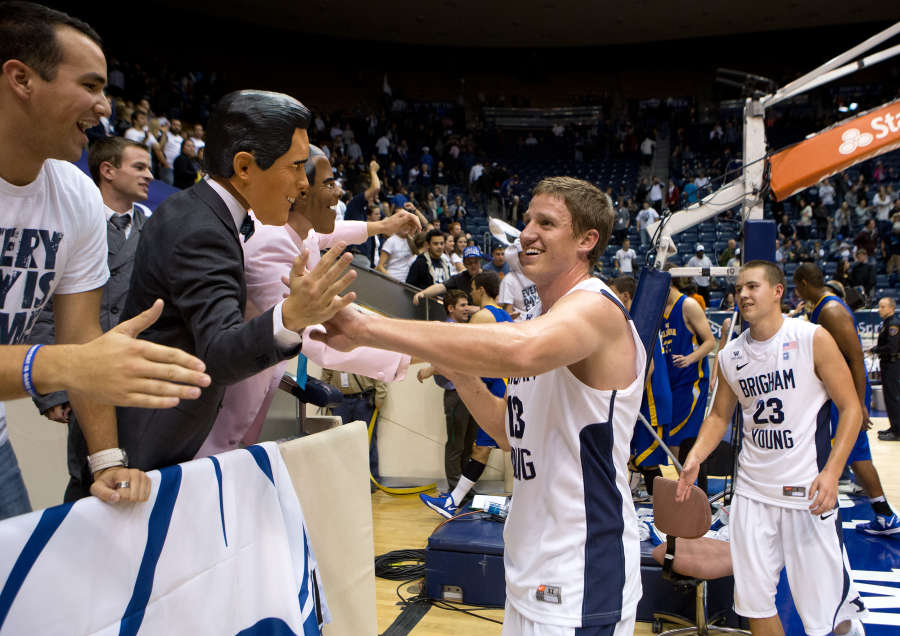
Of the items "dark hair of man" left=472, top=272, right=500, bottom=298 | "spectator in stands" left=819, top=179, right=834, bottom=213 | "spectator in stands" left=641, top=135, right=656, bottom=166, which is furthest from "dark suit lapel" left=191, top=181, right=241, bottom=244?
"spectator in stands" left=641, top=135, right=656, bottom=166

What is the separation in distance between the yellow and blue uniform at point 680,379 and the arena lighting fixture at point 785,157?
64cm

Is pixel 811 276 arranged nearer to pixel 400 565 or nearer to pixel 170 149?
pixel 400 565

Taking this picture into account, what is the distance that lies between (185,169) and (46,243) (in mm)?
7782

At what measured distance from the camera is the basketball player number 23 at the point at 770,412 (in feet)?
11.6

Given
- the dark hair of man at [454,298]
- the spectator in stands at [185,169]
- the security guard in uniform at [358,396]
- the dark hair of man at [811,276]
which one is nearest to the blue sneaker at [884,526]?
the dark hair of man at [811,276]

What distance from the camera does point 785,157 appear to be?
5.98 metres

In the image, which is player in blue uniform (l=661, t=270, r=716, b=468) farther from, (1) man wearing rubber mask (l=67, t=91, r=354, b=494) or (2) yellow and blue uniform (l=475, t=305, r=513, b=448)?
(1) man wearing rubber mask (l=67, t=91, r=354, b=494)

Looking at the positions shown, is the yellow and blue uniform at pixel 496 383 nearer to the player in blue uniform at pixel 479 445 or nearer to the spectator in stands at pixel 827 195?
the player in blue uniform at pixel 479 445

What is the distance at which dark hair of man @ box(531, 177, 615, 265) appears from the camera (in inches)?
81.6

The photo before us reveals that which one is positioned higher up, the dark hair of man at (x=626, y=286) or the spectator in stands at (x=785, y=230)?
the spectator in stands at (x=785, y=230)

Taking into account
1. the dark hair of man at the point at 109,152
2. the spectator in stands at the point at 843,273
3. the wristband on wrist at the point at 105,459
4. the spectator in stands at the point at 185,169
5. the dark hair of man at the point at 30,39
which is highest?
the spectator in stands at the point at 185,169

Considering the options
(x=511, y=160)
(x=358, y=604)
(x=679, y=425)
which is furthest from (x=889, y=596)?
(x=511, y=160)

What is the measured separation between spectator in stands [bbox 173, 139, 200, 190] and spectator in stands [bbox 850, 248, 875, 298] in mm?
13822

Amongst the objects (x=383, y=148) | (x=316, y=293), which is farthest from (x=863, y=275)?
(x=316, y=293)
